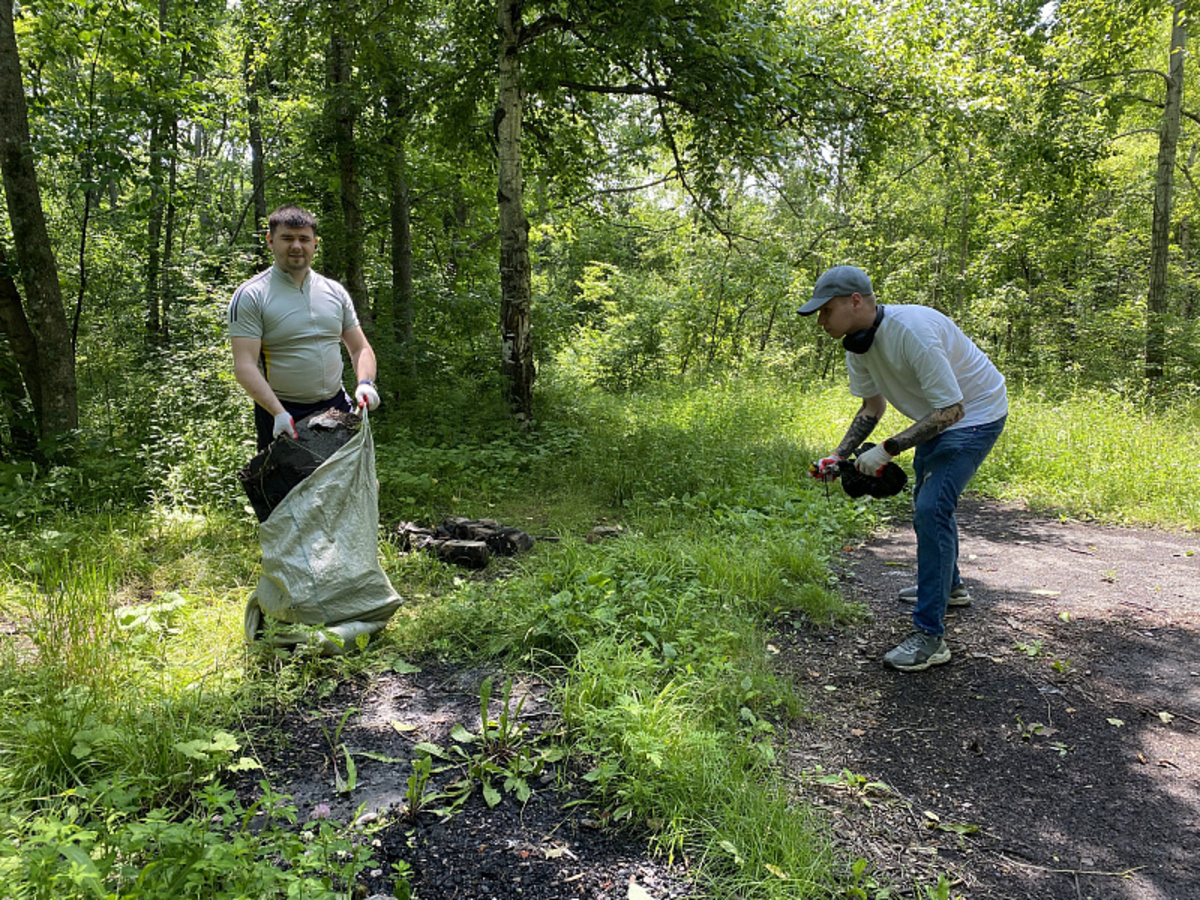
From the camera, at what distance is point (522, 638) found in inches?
131

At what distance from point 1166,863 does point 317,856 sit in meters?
2.51

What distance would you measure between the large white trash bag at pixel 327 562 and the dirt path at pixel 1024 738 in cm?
208

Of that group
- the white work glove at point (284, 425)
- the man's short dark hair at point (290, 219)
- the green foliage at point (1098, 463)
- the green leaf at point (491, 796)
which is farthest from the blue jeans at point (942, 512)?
the green foliage at point (1098, 463)

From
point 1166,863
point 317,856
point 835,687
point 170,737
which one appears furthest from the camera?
point 835,687

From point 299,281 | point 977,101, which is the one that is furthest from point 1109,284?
point 299,281

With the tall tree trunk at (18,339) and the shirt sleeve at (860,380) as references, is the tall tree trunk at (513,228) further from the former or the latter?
the shirt sleeve at (860,380)

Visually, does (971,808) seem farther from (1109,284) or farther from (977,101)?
(1109,284)

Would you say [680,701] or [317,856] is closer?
[317,856]

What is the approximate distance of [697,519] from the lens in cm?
545

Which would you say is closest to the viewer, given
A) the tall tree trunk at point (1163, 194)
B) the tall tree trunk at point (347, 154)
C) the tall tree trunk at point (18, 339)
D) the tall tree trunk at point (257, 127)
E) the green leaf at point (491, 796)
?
the green leaf at point (491, 796)

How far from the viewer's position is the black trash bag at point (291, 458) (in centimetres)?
322

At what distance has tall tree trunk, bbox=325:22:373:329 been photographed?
8.45 meters

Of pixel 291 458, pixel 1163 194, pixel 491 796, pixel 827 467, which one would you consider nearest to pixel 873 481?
pixel 827 467

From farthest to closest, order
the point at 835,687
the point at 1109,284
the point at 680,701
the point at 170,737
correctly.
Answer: the point at 1109,284 < the point at 835,687 < the point at 680,701 < the point at 170,737
